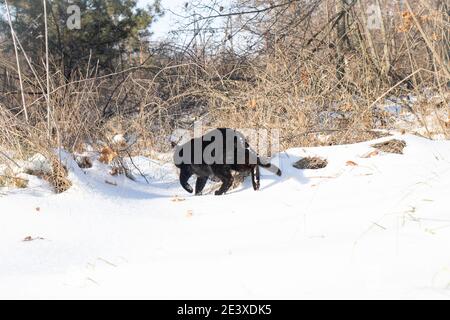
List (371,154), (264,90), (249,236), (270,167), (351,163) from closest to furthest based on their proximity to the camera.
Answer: (249,236) < (351,163) < (371,154) < (270,167) < (264,90)

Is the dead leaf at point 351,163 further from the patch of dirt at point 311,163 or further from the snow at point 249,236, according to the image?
the patch of dirt at point 311,163

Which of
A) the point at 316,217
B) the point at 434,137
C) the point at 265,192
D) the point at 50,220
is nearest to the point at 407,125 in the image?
the point at 434,137

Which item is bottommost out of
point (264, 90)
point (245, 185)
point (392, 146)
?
point (245, 185)

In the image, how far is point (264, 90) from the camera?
478 centimetres

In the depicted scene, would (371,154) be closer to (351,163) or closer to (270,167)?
(351,163)

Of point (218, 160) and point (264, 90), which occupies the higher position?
point (264, 90)

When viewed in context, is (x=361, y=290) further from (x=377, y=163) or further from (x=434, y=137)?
(x=434, y=137)

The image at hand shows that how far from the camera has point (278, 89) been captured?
4.77 m

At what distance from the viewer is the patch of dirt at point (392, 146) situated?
3.45 m

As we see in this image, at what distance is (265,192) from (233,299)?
1593mm

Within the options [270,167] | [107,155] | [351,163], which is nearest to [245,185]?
[270,167]

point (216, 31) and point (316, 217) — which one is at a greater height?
point (216, 31)

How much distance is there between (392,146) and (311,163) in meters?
0.55

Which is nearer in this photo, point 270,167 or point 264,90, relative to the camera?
point 270,167
